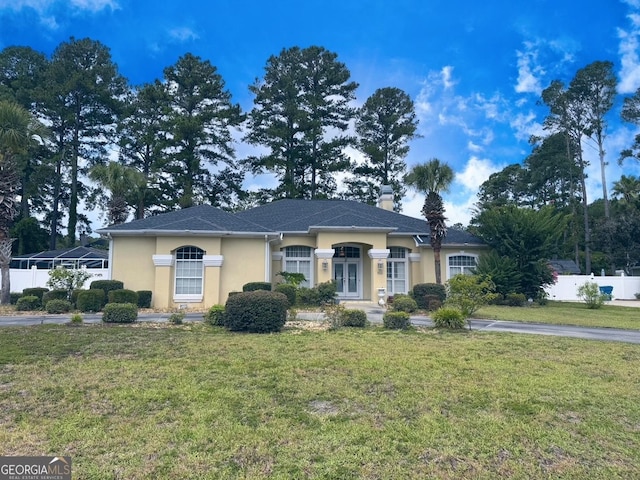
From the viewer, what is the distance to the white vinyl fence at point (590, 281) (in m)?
24.4

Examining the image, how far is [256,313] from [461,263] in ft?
51.6

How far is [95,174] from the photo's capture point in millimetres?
24500

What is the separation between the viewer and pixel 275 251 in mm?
20594

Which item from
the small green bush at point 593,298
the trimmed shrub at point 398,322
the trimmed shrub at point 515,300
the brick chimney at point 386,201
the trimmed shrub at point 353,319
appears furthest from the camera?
the brick chimney at point 386,201

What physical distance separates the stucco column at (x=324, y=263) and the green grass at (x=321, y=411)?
11022 millimetres

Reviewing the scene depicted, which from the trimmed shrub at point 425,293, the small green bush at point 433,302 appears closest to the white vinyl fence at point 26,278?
the trimmed shrub at point 425,293

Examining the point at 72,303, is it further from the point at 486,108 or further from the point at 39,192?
the point at 39,192

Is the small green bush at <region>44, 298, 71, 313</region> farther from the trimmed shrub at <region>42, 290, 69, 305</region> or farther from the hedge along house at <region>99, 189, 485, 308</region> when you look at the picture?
the hedge along house at <region>99, 189, 485, 308</region>

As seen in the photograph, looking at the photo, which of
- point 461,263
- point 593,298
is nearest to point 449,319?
point 461,263

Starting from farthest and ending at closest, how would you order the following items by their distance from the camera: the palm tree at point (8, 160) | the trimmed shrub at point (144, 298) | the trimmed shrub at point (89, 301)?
the palm tree at point (8, 160) → the trimmed shrub at point (144, 298) → the trimmed shrub at point (89, 301)

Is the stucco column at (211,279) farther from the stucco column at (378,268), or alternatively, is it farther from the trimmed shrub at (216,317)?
the stucco column at (378,268)

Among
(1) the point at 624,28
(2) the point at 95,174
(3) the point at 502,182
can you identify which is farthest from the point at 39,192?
(3) the point at 502,182

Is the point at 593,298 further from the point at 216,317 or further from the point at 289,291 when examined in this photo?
the point at 216,317

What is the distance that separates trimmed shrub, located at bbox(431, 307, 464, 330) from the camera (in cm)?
1120
